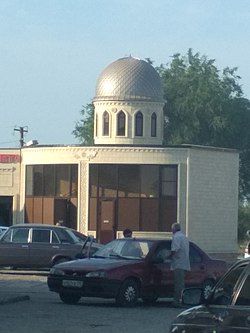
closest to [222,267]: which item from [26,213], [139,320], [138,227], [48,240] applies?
[139,320]

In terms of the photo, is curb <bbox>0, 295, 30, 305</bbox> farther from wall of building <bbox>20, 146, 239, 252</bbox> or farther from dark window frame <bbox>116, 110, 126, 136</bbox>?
dark window frame <bbox>116, 110, 126, 136</bbox>

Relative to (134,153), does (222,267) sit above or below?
below

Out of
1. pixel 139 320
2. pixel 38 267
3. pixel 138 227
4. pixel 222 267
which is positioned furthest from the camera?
pixel 138 227

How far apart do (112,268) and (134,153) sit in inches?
1310

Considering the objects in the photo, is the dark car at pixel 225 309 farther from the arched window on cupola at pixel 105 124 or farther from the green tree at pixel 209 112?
the green tree at pixel 209 112

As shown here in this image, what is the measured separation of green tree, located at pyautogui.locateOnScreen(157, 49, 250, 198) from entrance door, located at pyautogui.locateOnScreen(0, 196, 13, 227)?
21.8m

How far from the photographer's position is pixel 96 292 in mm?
21438

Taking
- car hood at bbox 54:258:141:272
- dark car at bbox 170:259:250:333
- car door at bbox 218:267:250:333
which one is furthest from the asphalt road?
car door at bbox 218:267:250:333

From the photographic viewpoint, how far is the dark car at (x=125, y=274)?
2145 centimetres

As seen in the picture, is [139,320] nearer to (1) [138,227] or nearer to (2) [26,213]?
(1) [138,227]

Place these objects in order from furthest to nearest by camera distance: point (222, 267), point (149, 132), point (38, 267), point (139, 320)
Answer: point (149, 132) → point (38, 267) → point (222, 267) → point (139, 320)

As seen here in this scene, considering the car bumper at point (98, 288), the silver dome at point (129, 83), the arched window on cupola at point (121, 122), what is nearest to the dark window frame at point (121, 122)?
the arched window on cupola at point (121, 122)

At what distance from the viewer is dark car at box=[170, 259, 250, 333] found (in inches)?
295

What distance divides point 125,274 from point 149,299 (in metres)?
1.24
